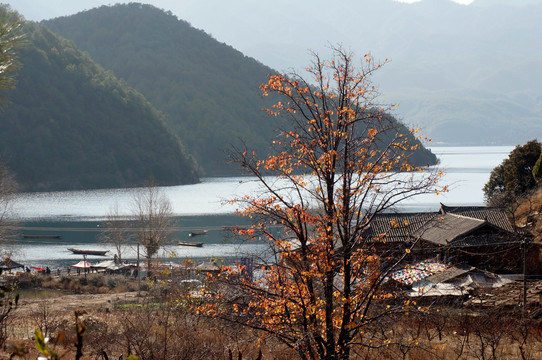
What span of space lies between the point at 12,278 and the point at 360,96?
3380cm

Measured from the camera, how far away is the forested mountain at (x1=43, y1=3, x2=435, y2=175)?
525 ft

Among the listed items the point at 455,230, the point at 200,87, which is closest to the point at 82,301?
the point at 455,230

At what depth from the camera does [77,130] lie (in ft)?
432

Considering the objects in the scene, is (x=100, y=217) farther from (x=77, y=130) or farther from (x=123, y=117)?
(x=123, y=117)

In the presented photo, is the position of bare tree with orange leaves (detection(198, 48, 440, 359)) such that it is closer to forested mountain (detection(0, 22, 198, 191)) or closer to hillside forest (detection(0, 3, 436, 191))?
hillside forest (detection(0, 3, 436, 191))

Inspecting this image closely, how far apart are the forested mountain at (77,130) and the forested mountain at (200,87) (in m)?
16.6

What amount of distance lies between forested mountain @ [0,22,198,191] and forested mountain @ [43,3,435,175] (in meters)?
16.6

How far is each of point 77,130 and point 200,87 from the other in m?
51.0

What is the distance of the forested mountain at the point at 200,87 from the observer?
160000 mm

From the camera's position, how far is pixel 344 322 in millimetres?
9828

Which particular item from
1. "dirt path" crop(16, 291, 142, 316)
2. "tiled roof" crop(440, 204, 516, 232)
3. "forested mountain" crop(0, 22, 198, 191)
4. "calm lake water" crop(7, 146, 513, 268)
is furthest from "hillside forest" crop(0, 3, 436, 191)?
"dirt path" crop(16, 291, 142, 316)

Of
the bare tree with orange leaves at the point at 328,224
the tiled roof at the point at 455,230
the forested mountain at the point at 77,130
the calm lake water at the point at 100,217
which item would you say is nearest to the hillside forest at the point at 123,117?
the forested mountain at the point at 77,130

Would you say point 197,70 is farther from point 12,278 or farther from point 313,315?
point 313,315

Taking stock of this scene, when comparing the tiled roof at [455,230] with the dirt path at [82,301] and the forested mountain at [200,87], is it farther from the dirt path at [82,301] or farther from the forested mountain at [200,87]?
the forested mountain at [200,87]
